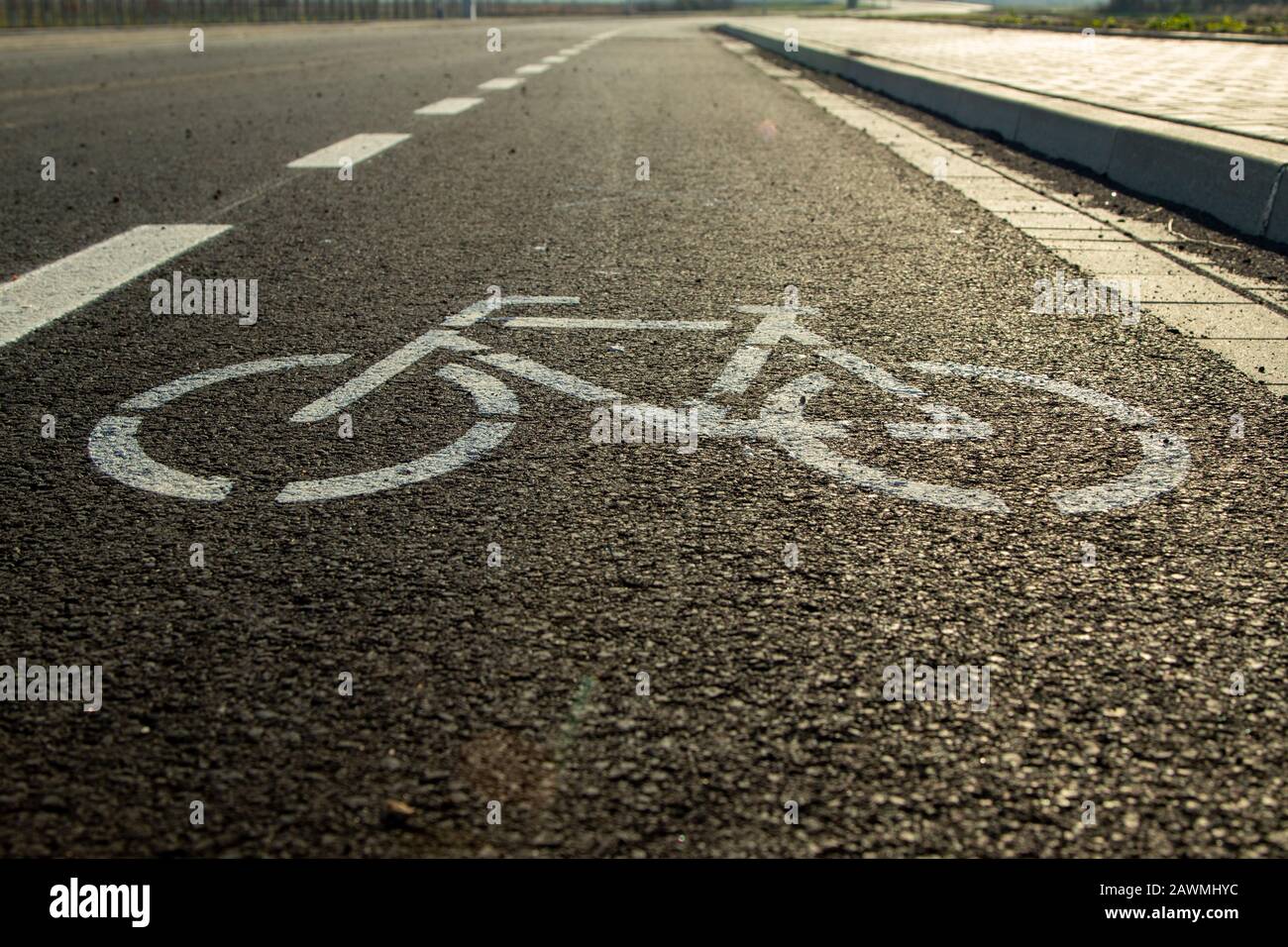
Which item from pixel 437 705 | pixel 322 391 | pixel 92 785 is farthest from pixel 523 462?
pixel 92 785

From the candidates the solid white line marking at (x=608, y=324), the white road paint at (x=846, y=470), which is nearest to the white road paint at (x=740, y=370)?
the white road paint at (x=846, y=470)

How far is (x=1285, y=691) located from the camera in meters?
2.19

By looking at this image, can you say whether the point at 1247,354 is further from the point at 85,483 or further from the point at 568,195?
the point at 568,195

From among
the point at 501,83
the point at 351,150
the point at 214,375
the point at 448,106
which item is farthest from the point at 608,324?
the point at 501,83

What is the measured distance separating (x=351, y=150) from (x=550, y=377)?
19.2ft

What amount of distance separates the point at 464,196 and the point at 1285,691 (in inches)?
229

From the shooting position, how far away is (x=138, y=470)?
3178 millimetres

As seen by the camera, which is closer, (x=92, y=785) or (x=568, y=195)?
(x=92, y=785)

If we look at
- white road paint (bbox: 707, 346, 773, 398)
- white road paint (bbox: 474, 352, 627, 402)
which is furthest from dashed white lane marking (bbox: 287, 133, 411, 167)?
white road paint (bbox: 707, 346, 773, 398)

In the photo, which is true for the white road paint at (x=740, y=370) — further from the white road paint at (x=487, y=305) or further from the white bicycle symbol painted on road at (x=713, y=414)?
the white road paint at (x=487, y=305)

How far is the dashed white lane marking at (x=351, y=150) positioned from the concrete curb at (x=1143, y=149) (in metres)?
4.80

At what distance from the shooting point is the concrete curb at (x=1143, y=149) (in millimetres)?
6016
